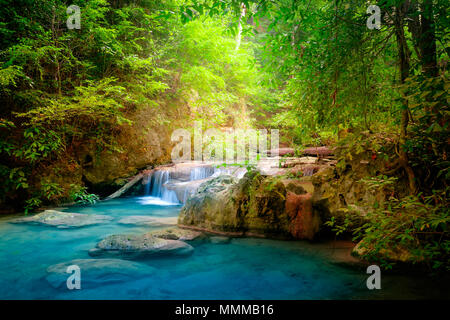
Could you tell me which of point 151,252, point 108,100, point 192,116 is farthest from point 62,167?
point 192,116

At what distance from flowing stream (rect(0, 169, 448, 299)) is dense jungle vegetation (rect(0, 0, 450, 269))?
0.58 m

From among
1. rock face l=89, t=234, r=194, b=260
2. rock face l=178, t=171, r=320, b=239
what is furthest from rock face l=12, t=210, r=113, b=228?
rock face l=178, t=171, r=320, b=239

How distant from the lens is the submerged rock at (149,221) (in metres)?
5.77

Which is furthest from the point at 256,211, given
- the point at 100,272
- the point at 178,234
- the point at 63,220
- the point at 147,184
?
the point at 147,184

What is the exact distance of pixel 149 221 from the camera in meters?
6.03

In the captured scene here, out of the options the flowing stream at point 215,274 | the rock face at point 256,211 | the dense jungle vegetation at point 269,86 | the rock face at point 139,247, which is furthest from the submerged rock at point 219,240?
the dense jungle vegetation at point 269,86

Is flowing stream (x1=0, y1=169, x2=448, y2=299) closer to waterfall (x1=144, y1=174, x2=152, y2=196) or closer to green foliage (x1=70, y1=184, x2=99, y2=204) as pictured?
green foliage (x1=70, y1=184, x2=99, y2=204)

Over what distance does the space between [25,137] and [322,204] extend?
7.71 m

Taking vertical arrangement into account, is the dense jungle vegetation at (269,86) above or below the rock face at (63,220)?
above

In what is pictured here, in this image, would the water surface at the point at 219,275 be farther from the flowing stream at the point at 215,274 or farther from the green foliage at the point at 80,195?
the green foliage at the point at 80,195

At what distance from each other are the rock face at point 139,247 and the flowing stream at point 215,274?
0.17 meters

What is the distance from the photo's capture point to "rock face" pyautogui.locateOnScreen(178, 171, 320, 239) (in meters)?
4.51

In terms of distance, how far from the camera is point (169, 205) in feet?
26.9

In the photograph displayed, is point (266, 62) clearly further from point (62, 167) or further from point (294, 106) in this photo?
point (62, 167)
